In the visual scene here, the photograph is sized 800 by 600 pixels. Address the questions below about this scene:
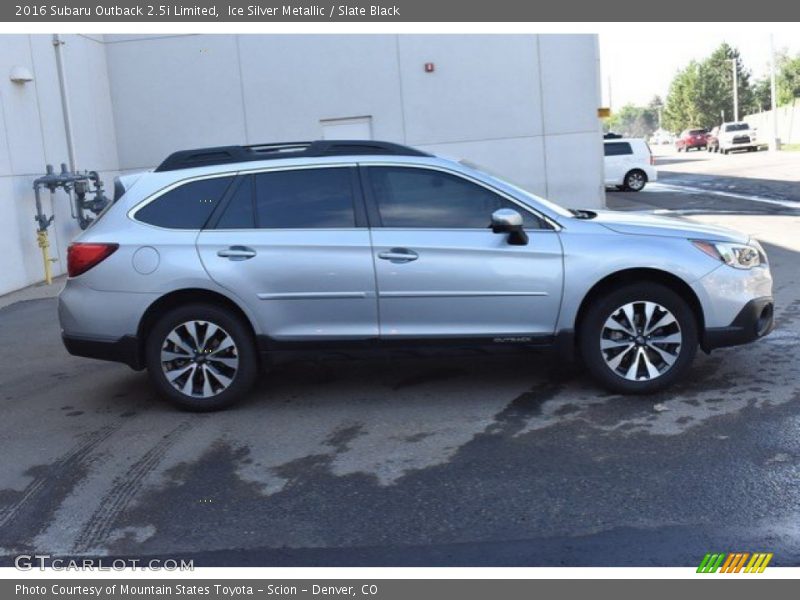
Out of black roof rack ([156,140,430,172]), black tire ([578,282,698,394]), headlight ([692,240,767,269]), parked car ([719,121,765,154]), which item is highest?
parked car ([719,121,765,154])

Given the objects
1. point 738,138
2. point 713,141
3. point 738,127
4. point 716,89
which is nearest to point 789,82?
point 716,89

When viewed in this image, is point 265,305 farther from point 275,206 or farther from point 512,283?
point 512,283

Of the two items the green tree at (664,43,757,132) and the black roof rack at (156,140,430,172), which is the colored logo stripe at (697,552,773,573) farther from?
the green tree at (664,43,757,132)

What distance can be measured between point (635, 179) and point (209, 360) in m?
22.9

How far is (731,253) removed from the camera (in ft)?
19.3

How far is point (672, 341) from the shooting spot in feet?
19.1

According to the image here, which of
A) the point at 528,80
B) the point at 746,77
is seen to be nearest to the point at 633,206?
the point at 528,80

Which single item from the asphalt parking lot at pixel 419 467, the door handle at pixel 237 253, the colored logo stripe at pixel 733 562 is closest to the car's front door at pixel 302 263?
the door handle at pixel 237 253

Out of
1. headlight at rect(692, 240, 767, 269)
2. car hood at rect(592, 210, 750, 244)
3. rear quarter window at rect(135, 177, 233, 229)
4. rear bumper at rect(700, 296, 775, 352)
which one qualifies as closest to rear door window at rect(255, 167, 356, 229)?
rear quarter window at rect(135, 177, 233, 229)

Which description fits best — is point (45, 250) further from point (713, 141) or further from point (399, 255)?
point (713, 141)

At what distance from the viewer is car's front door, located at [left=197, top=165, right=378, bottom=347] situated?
587 cm

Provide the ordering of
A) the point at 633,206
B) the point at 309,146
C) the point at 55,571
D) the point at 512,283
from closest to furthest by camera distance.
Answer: the point at 55,571, the point at 512,283, the point at 309,146, the point at 633,206

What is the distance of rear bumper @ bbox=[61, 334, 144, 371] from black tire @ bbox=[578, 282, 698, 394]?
10.0 ft

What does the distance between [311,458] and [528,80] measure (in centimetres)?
1258
